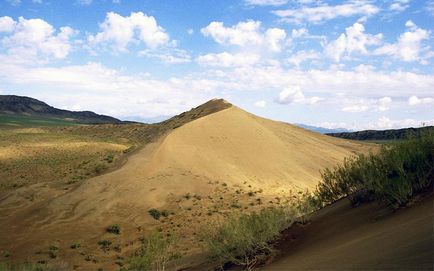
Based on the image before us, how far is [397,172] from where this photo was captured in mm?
9297

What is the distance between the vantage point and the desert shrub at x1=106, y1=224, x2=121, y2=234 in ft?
68.7

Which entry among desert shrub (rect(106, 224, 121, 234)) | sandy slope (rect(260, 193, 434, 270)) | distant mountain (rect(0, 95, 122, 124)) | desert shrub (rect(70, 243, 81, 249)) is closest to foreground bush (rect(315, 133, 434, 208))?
sandy slope (rect(260, 193, 434, 270))

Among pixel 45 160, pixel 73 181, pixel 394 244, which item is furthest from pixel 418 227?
pixel 45 160

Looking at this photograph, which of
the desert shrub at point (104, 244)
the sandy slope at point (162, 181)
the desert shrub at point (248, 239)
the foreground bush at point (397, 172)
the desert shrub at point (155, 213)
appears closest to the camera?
the foreground bush at point (397, 172)

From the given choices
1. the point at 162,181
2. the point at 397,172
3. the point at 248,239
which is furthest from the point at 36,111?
the point at 397,172

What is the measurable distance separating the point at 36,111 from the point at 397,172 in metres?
190

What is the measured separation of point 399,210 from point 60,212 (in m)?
20.4

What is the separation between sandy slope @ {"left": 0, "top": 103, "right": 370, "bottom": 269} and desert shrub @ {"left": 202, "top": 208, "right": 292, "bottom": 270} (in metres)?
8.87

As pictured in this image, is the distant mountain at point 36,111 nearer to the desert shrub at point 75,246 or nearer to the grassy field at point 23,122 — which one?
the grassy field at point 23,122

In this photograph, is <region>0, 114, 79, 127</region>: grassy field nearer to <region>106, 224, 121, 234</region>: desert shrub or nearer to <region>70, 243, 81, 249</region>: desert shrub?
<region>106, 224, 121, 234</region>: desert shrub

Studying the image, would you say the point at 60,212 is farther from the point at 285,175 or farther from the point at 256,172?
the point at 285,175

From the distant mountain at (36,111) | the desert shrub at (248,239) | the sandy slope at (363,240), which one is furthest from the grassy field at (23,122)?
the sandy slope at (363,240)

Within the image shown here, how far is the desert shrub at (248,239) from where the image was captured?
378 inches

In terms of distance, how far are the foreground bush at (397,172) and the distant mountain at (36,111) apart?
16034cm
